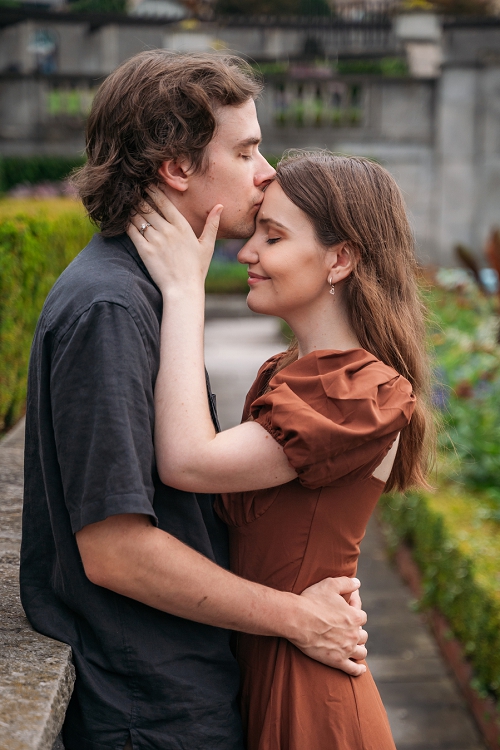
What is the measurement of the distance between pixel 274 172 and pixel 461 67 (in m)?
18.1

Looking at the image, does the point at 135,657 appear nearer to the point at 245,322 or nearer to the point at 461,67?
the point at 245,322

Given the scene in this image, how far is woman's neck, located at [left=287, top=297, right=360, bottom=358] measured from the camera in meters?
1.84

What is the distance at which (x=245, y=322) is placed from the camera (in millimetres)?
13930

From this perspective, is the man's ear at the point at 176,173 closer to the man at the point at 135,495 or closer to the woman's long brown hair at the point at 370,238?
the man at the point at 135,495

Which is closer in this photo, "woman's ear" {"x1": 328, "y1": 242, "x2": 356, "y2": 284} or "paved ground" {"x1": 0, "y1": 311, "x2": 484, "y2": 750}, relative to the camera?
"paved ground" {"x1": 0, "y1": 311, "x2": 484, "y2": 750}

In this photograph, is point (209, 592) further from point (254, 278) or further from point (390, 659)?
point (390, 659)

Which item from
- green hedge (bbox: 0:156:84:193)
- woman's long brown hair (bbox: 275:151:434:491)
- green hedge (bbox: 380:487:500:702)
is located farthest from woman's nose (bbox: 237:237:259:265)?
green hedge (bbox: 0:156:84:193)

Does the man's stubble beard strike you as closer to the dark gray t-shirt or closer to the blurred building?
the dark gray t-shirt

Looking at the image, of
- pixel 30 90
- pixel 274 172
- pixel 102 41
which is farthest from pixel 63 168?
pixel 274 172

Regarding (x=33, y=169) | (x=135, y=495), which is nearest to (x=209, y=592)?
(x=135, y=495)

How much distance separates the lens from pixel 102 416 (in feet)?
4.59

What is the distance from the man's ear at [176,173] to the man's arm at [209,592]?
2.38ft

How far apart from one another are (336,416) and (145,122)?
71cm

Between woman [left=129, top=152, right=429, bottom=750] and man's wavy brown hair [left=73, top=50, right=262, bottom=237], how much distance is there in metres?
0.07
